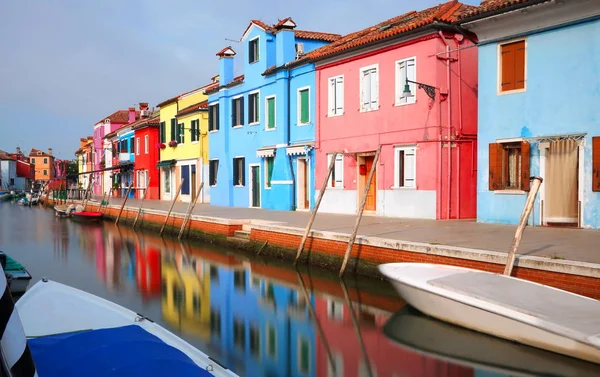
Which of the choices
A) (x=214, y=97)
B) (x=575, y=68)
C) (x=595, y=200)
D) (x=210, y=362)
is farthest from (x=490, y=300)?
(x=214, y=97)

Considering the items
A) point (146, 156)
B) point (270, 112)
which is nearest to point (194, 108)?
point (270, 112)

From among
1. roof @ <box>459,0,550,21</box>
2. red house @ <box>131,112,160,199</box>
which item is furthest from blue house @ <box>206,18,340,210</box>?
red house @ <box>131,112,160,199</box>

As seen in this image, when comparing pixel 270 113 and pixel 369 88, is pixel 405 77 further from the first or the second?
pixel 270 113

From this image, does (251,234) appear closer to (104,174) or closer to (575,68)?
(575,68)

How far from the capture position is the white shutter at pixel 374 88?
1844 centimetres

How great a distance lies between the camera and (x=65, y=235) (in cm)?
2452

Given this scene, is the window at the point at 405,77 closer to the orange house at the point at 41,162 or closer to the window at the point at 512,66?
the window at the point at 512,66

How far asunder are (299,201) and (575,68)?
11851 mm

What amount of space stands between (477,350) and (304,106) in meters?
16.0

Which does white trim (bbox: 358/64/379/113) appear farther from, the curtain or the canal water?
the canal water

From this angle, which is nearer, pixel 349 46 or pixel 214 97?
pixel 349 46

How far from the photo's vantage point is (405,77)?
1741 cm

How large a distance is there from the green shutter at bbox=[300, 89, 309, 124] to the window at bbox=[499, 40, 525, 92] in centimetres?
897

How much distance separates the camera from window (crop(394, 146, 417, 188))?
1719cm
